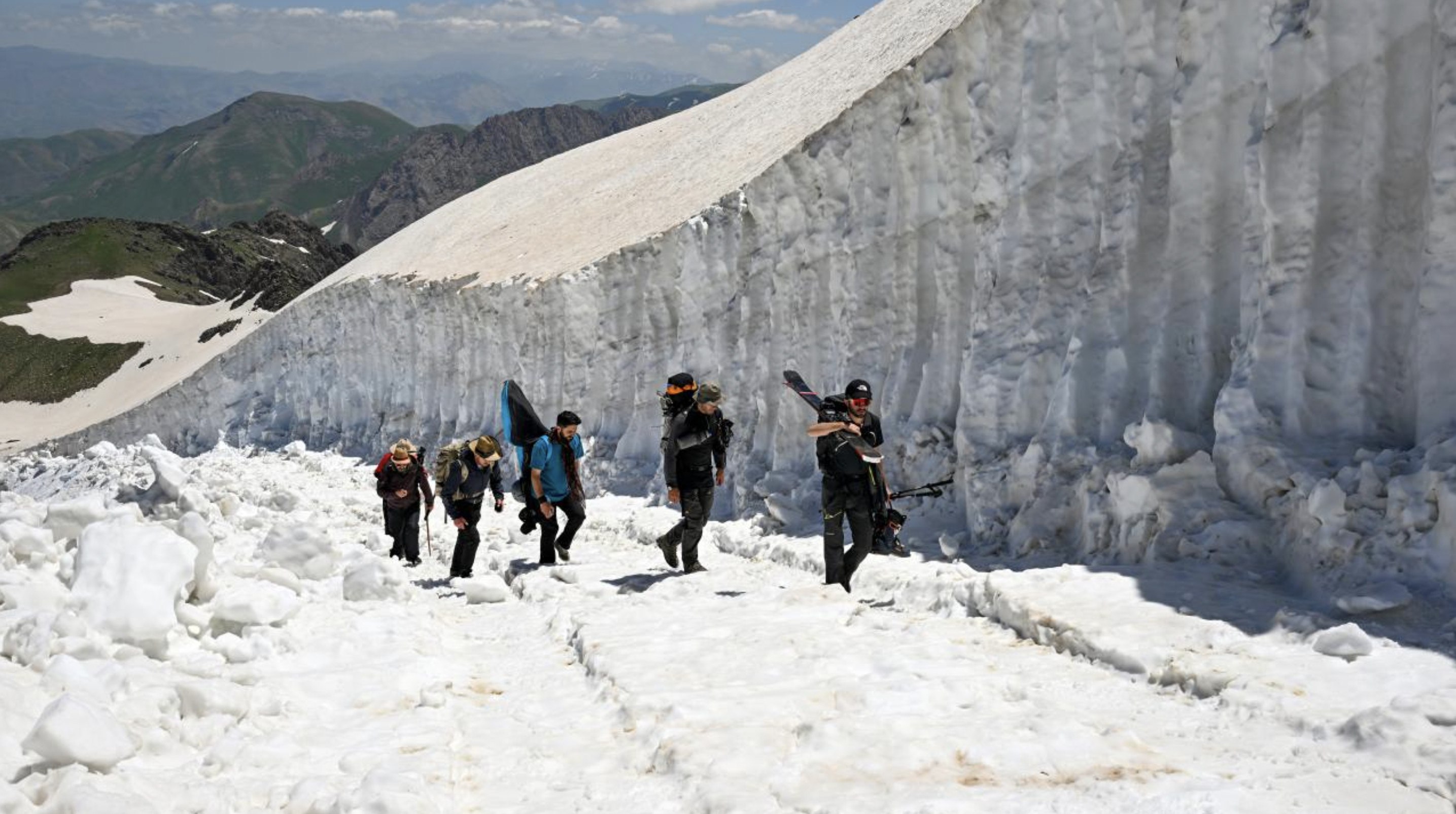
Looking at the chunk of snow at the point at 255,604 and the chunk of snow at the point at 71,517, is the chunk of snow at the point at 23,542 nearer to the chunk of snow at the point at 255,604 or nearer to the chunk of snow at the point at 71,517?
the chunk of snow at the point at 71,517

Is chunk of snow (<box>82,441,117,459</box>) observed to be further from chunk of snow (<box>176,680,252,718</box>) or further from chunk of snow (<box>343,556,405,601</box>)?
chunk of snow (<box>176,680,252,718</box>)

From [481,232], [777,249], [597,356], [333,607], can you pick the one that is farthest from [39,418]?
[333,607]

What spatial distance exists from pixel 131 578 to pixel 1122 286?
8348 millimetres

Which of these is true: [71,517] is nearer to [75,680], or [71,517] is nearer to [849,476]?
[75,680]

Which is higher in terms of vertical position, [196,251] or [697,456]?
[196,251]

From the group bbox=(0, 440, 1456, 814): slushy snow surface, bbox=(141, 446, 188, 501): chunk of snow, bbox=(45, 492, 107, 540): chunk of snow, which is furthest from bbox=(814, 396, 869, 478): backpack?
bbox=(141, 446, 188, 501): chunk of snow

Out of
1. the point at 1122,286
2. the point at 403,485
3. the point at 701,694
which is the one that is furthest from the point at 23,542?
the point at 1122,286

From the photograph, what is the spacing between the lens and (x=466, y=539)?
1222 cm

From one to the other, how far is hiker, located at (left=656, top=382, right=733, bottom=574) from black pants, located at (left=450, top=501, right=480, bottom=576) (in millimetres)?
2595

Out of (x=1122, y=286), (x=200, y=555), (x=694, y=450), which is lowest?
(x=200, y=555)

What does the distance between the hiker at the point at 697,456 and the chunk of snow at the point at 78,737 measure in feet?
19.4

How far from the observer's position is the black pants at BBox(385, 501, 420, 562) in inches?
542

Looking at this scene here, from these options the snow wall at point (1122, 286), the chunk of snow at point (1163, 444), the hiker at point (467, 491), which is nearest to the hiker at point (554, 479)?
the hiker at point (467, 491)

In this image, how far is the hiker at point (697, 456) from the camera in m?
10.4
